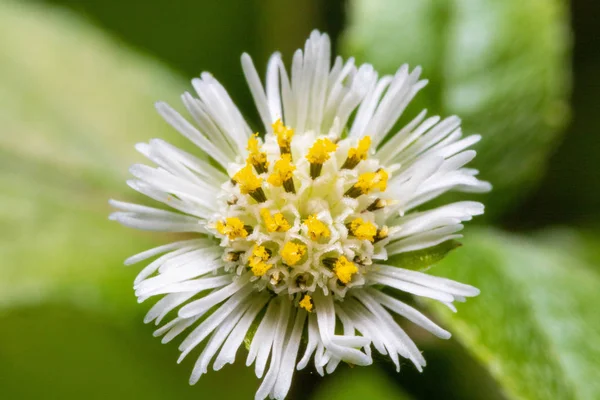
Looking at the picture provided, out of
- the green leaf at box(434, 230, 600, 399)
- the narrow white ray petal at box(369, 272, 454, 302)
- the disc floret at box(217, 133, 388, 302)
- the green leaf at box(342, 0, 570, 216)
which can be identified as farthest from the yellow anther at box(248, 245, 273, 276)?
the green leaf at box(342, 0, 570, 216)

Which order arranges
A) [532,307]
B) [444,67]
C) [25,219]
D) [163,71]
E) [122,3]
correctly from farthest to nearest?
1. [122,3]
2. [163,71]
3. [25,219]
4. [444,67]
5. [532,307]

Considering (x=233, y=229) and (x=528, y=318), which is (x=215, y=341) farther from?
(x=528, y=318)

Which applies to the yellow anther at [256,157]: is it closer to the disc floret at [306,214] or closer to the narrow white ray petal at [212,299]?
the disc floret at [306,214]

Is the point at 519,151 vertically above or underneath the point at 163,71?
underneath

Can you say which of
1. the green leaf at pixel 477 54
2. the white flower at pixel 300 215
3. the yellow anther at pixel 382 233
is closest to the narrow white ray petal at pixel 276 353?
the white flower at pixel 300 215

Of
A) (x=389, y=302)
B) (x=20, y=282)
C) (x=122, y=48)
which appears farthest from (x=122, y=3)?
(x=389, y=302)

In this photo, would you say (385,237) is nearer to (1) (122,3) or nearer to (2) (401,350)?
(2) (401,350)

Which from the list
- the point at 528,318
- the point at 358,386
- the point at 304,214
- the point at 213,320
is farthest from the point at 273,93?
the point at 358,386
